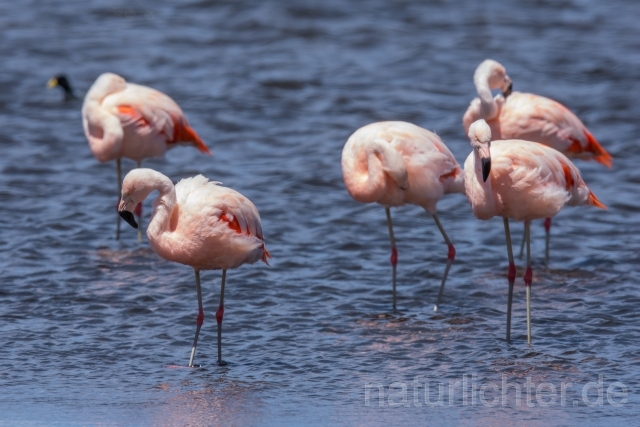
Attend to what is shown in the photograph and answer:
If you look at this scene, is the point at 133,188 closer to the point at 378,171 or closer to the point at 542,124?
the point at 378,171

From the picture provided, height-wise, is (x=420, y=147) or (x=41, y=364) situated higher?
(x=420, y=147)

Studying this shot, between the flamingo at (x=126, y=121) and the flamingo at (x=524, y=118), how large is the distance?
107 inches

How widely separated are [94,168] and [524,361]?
6410mm

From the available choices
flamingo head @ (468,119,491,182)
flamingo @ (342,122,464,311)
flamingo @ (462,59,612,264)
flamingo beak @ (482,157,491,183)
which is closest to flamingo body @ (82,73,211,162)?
flamingo @ (342,122,464,311)

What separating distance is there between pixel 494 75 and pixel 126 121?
3191mm

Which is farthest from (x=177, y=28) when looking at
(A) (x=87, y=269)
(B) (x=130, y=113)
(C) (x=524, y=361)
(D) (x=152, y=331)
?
(C) (x=524, y=361)

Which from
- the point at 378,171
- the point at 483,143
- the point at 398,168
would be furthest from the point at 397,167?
the point at 483,143

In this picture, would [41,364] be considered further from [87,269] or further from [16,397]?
[87,269]

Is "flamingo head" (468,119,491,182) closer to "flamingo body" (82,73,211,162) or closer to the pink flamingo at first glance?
the pink flamingo

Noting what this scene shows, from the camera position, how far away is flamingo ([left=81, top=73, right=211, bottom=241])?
31.1 ft

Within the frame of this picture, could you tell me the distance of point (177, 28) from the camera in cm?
1739

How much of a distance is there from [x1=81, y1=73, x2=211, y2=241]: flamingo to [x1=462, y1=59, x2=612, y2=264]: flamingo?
2.73 metres

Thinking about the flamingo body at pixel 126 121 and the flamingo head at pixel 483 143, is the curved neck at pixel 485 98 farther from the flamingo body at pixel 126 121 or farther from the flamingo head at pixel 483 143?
the flamingo body at pixel 126 121

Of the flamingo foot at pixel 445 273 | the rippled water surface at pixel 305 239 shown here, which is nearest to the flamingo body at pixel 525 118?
the rippled water surface at pixel 305 239
